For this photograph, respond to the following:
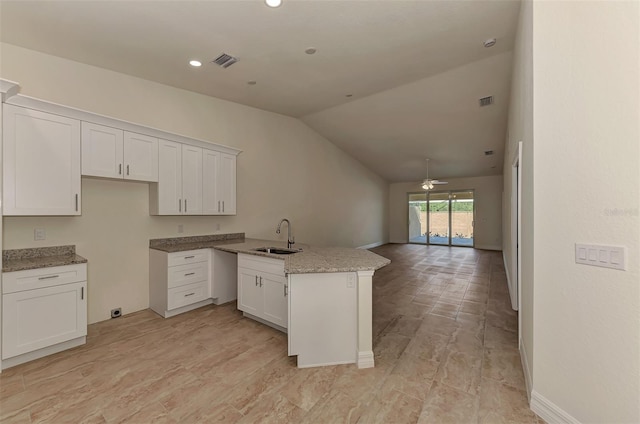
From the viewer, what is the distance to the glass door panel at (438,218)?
10.5 m

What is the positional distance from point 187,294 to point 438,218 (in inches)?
379

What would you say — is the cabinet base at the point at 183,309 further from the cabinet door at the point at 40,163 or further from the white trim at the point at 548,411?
the white trim at the point at 548,411

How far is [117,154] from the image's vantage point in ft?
10.4

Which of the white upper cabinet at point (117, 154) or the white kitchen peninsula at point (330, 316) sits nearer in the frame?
the white kitchen peninsula at point (330, 316)

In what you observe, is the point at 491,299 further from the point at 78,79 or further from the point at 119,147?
the point at 78,79

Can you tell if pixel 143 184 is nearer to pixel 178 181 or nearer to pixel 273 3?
pixel 178 181

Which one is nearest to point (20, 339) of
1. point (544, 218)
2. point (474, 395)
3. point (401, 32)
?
point (474, 395)

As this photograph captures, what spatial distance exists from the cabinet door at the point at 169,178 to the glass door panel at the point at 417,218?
9.39 m

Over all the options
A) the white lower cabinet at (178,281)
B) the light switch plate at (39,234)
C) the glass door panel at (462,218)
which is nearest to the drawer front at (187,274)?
the white lower cabinet at (178,281)

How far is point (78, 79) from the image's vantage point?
323 centimetres

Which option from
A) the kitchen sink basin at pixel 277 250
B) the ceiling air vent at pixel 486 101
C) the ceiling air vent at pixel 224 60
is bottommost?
the kitchen sink basin at pixel 277 250

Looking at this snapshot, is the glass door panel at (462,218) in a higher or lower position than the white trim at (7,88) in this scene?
lower

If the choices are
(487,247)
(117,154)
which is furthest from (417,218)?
(117,154)

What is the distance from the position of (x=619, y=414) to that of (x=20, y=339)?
4386mm
